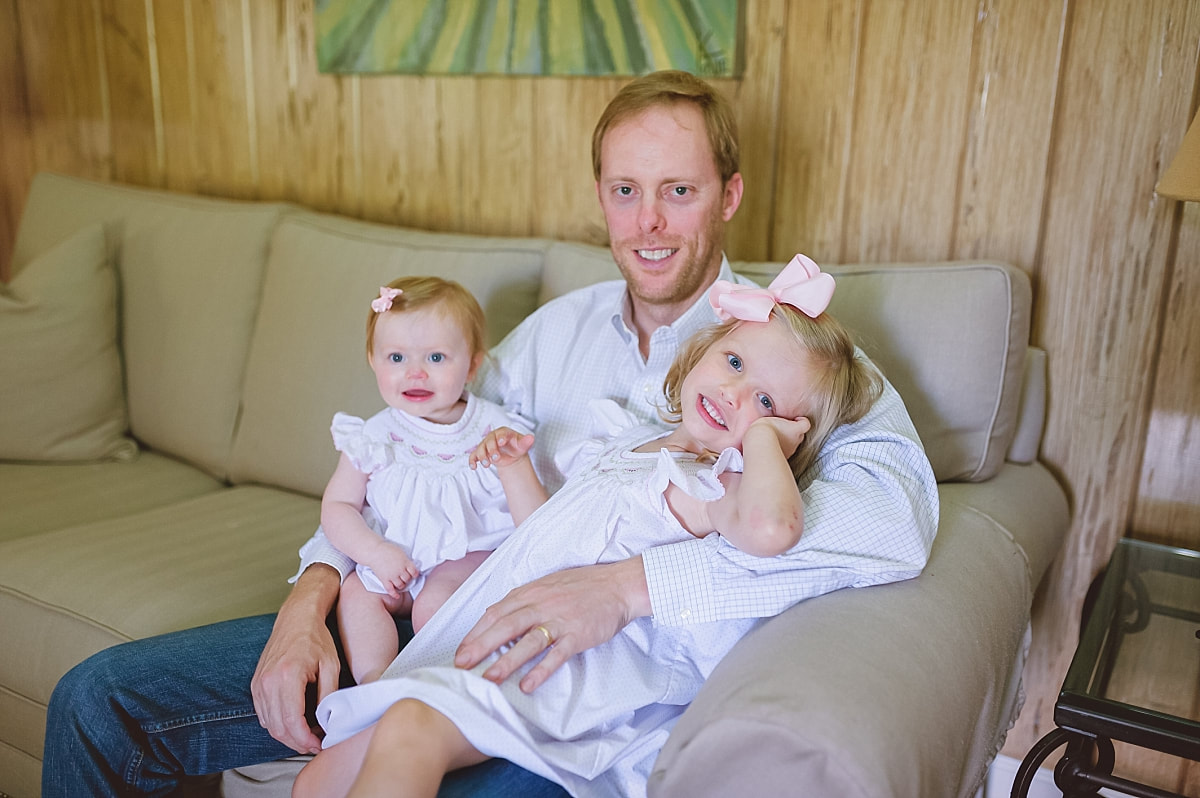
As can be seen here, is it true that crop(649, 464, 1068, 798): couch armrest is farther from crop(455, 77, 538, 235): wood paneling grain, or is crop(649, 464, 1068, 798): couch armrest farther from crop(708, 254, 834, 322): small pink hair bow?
crop(455, 77, 538, 235): wood paneling grain

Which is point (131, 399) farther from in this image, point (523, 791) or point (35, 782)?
point (523, 791)

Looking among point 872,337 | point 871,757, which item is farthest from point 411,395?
point 871,757

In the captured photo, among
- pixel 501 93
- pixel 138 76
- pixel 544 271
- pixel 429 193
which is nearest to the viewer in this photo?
pixel 544 271

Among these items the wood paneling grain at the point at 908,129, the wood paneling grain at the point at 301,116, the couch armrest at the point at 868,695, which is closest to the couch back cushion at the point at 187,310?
the wood paneling grain at the point at 301,116

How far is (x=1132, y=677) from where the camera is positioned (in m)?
1.32

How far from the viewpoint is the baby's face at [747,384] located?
1.22 metres

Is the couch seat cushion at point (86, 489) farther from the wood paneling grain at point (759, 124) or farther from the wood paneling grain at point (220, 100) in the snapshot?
the wood paneling grain at point (759, 124)

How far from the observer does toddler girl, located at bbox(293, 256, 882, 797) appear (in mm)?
1062

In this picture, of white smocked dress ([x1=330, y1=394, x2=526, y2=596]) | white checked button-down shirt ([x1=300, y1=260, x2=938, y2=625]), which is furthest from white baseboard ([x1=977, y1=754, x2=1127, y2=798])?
white smocked dress ([x1=330, y1=394, x2=526, y2=596])

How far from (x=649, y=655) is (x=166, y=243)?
1.63 metres

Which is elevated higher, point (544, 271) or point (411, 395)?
point (544, 271)

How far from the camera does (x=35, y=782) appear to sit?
1618 millimetres

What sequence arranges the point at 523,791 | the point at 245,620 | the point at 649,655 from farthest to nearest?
the point at 245,620 < the point at 649,655 < the point at 523,791

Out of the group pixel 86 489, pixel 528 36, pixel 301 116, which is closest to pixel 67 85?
pixel 301 116
